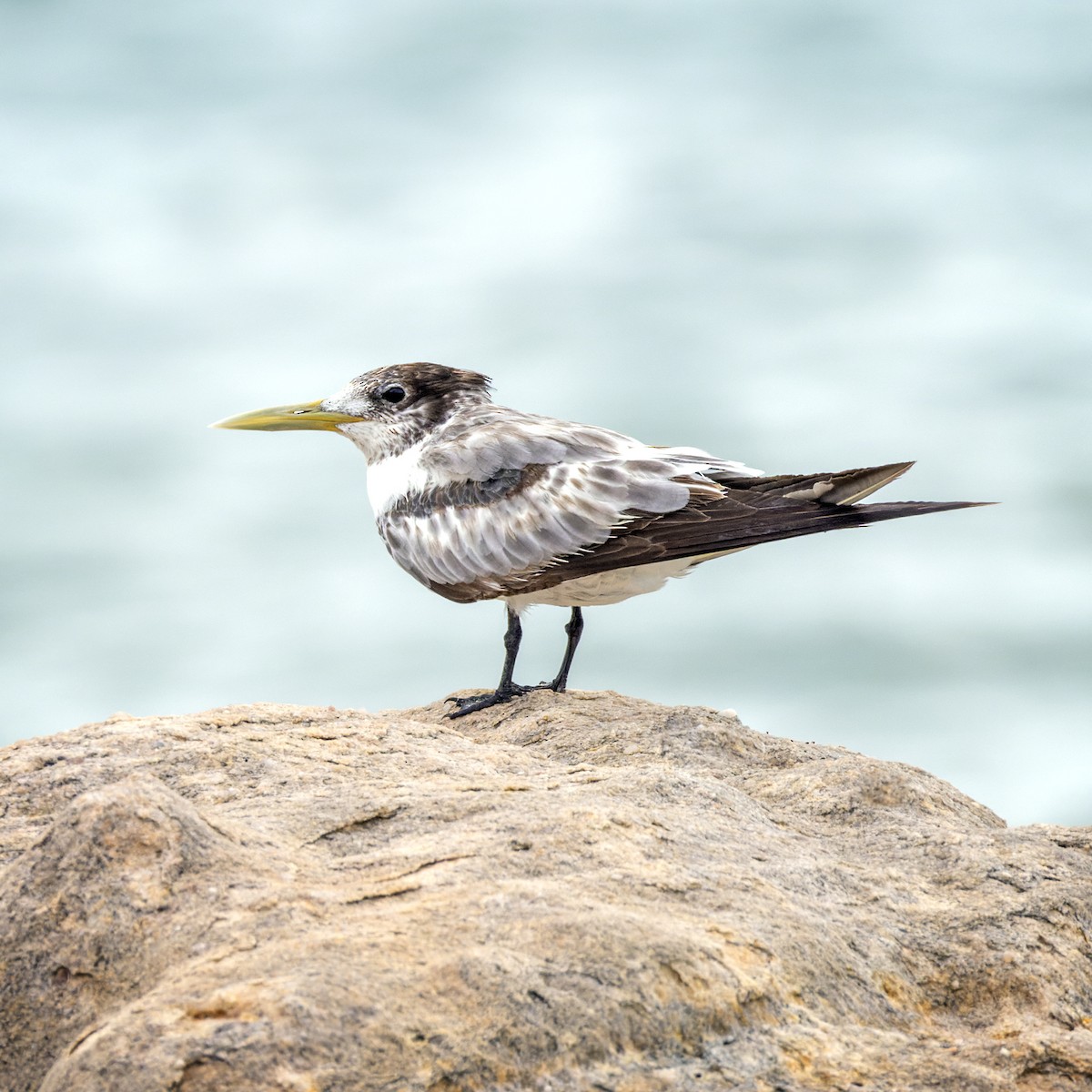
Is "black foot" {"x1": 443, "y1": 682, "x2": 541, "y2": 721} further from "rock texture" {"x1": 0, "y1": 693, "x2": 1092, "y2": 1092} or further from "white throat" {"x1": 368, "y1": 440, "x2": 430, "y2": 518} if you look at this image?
"rock texture" {"x1": 0, "y1": 693, "x2": 1092, "y2": 1092}

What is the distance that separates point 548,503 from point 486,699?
1.15 metres

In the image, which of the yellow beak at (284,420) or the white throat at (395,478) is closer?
the white throat at (395,478)

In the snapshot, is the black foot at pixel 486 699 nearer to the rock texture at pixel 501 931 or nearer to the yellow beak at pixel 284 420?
the rock texture at pixel 501 931

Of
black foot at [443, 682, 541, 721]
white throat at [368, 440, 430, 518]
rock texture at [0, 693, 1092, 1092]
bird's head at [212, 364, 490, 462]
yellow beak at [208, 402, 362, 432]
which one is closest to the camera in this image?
rock texture at [0, 693, 1092, 1092]

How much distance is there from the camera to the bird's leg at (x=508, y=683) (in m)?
7.71

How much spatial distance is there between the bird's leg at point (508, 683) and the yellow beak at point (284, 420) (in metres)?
1.93

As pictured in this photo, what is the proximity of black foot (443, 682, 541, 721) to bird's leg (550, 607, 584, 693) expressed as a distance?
13 cm

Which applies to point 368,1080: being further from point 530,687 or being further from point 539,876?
point 530,687

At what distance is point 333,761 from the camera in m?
5.71

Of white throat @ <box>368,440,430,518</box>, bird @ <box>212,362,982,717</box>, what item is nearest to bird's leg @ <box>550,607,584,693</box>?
bird @ <box>212,362,982,717</box>

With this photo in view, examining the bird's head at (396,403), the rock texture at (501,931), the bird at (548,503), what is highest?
the bird's head at (396,403)

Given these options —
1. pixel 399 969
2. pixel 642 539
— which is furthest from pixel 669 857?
pixel 642 539

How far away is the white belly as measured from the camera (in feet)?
24.6

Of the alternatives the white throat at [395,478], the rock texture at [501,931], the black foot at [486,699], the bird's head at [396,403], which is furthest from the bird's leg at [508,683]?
the rock texture at [501,931]
